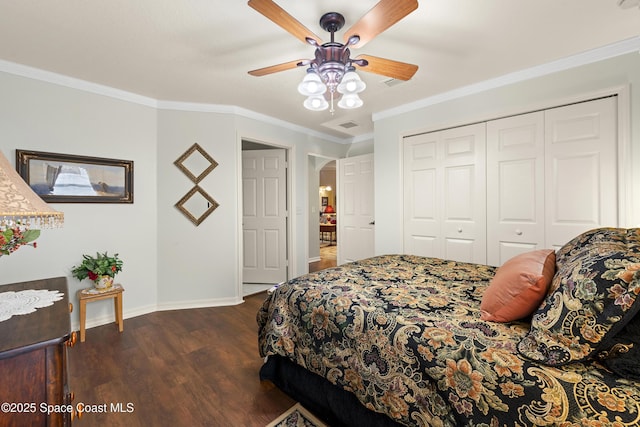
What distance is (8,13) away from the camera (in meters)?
1.75

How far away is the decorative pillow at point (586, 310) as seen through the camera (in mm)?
819

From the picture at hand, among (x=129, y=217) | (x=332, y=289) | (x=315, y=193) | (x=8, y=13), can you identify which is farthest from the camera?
(x=315, y=193)

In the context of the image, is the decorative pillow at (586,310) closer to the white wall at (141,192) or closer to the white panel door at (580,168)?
the white panel door at (580,168)

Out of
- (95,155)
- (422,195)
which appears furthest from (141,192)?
(422,195)

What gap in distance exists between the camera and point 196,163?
330 centimetres

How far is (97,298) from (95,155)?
1408mm

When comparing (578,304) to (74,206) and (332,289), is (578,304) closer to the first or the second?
(332,289)

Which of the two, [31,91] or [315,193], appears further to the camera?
[315,193]

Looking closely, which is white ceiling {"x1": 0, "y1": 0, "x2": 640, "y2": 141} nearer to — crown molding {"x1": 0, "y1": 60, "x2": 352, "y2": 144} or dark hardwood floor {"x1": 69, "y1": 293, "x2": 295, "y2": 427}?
crown molding {"x1": 0, "y1": 60, "x2": 352, "y2": 144}

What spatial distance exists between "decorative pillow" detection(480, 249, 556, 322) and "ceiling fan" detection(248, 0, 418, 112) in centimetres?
133

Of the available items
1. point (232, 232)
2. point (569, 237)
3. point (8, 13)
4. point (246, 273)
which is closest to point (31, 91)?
point (8, 13)

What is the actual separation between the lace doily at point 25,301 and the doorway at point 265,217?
9.68ft

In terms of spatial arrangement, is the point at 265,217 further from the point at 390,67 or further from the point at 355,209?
the point at 390,67

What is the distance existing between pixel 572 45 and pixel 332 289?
2.66 metres
